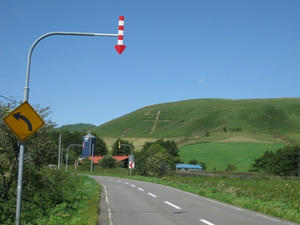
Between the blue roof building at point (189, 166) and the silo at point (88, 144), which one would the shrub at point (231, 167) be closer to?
the blue roof building at point (189, 166)

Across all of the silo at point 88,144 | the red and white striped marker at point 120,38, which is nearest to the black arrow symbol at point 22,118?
the red and white striped marker at point 120,38

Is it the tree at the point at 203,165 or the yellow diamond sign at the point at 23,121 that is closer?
the yellow diamond sign at the point at 23,121

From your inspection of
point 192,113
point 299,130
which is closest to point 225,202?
point 299,130

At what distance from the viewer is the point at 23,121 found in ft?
29.7

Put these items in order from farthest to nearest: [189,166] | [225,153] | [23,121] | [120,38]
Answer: [225,153] < [189,166] < [23,121] < [120,38]

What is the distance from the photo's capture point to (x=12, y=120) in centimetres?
898

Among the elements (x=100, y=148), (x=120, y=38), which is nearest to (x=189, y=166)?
(x=100, y=148)

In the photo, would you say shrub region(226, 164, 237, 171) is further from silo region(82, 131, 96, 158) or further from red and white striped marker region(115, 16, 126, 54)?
red and white striped marker region(115, 16, 126, 54)

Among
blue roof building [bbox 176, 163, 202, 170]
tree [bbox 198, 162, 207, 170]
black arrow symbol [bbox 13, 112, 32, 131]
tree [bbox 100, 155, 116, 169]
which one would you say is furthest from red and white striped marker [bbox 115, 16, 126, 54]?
tree [bbox 198, 162, 207, 170]

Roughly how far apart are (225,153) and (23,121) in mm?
98353

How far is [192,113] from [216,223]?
17218 cm

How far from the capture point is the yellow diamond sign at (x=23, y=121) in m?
8.97

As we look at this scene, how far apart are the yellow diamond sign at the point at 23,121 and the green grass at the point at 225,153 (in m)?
84.1

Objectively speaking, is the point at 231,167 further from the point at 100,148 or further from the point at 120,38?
the point at 120,38
